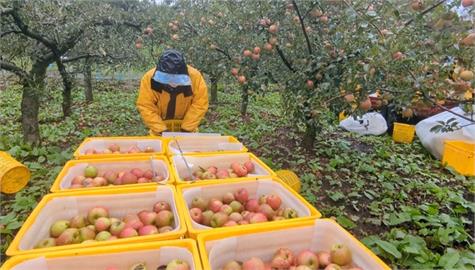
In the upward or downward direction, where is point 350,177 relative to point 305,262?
downward

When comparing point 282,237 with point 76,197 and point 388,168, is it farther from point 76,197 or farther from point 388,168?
point 388,168

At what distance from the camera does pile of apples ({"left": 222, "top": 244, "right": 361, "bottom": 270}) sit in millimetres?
1265

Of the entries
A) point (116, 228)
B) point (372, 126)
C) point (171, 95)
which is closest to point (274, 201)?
point (116, 228)

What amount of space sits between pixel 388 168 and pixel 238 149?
2.95 meters

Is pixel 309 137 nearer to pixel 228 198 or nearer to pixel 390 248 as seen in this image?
pixel 390 248

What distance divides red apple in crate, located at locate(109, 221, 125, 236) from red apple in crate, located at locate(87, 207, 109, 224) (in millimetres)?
95

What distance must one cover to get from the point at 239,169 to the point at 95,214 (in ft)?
3.04

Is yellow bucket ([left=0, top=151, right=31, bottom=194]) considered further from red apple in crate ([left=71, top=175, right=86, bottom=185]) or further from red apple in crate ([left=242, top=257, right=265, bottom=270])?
red apple in crate ([left=242, top=257, right=265, bottom=270])

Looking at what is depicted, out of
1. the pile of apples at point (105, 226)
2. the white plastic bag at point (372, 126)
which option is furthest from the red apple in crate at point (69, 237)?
the white plastic bag at point (372, 126)

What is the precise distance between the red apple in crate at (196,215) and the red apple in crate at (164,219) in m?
0.10

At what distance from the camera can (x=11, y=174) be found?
2.61m

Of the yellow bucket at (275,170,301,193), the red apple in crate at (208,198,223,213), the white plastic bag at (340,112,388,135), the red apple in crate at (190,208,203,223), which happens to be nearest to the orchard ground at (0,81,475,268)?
the white plastic bag at (340,112,388,135)

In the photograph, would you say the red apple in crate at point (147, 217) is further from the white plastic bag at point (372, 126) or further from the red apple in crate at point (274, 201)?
the white plastic bag at point (372, 126)

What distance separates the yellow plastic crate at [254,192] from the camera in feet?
5.02
